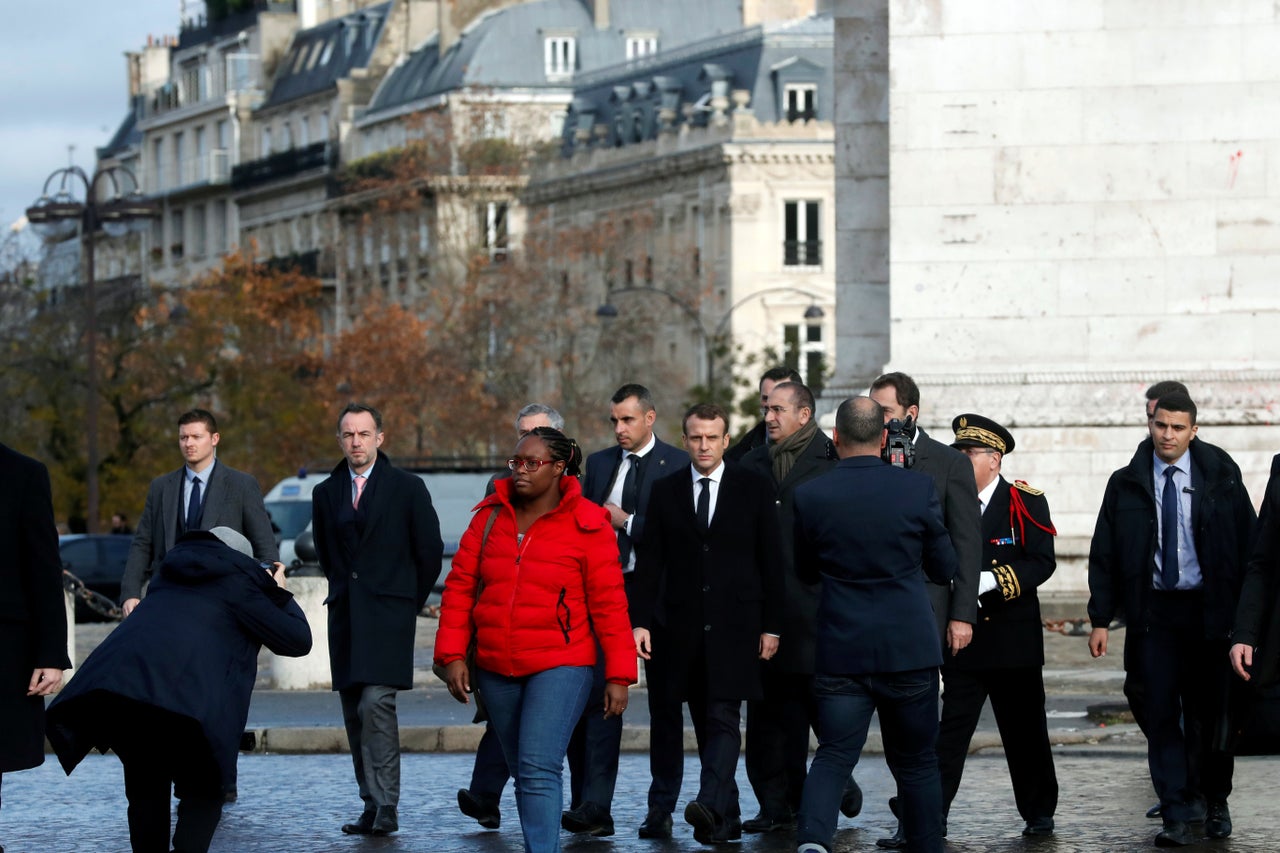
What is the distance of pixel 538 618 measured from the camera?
1102cm

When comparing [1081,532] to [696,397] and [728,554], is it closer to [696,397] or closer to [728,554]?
[728,554]

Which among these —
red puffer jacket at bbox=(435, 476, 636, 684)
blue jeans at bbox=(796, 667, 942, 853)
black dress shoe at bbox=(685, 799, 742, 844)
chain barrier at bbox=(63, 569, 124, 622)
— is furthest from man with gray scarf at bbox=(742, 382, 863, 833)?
chain barrier at bbox=(63, 569, 124, 622)

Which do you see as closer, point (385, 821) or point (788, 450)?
point (385, 821)

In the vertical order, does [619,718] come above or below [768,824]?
above

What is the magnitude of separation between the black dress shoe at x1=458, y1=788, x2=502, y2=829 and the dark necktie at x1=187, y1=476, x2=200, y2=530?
6.24 feet

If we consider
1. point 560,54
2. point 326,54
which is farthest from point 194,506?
point 326,54

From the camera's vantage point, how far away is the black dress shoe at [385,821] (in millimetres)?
13359

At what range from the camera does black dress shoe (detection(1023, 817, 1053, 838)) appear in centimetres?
1310

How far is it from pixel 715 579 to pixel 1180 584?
6.29ft

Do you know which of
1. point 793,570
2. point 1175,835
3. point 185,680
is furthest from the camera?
point 793,570

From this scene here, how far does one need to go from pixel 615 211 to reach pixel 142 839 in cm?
8167

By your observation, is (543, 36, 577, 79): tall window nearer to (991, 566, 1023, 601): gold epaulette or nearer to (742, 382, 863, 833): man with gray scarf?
Answer: (742, 382, 863, 833): man with gray scarf

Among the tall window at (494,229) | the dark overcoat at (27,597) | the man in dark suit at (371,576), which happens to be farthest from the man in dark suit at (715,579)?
the tall window at (494,229)

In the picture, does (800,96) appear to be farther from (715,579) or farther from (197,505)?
(715,579)
